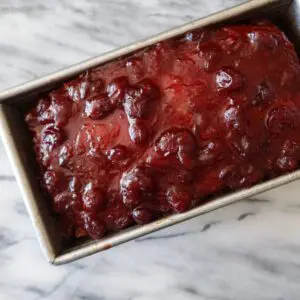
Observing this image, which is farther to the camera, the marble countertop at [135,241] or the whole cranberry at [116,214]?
the marble countertop at [135,241]

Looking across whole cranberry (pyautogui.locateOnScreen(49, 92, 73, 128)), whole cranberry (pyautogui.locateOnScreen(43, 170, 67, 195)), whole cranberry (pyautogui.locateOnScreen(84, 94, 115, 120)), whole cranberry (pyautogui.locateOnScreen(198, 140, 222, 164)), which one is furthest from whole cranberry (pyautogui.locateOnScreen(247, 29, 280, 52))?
whole cranberry (pyautogui.locateOnScreen(43, 170, 67, 195))

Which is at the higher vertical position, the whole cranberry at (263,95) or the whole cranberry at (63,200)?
the whole cranberry at (263,95)

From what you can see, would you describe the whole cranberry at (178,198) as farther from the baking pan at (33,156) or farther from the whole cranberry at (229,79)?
the whole cranberry at (229,79)

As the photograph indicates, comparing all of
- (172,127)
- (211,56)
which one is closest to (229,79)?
(211,56)

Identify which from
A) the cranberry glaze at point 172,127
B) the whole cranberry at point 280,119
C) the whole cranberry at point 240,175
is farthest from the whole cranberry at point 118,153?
the whole cranberry at point 280,119

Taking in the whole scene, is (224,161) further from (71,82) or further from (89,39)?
(89,39)

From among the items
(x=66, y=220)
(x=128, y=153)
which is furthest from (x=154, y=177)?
(x=66, y=220)

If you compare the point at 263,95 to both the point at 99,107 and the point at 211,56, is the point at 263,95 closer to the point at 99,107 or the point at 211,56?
the point at 211,56
